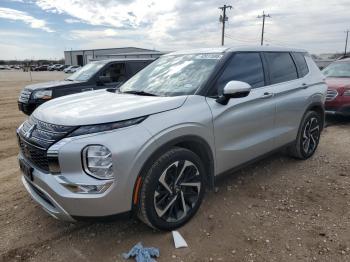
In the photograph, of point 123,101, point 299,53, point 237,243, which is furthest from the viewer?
point 299,53

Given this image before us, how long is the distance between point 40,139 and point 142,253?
1.32 meters

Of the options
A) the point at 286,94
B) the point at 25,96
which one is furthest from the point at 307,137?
the point at 25,96

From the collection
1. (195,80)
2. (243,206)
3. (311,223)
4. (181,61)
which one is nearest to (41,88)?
(181,61)

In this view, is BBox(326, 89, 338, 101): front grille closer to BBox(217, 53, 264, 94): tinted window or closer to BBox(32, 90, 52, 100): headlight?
BBox(217, 53, 264, 94): tinted window

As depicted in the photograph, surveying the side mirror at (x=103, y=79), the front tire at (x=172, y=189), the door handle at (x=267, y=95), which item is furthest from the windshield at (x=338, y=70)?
the front tire at (x=172, y=189)

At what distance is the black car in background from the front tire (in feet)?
14.6

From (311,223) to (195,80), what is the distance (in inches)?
75.8

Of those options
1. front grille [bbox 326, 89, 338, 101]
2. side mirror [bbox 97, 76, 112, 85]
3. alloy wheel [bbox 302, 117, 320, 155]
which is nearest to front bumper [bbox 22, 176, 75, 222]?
alloy wheel [bbox 302, 117, 320, 155]

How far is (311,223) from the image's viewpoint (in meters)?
3.34

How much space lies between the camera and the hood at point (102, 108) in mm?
2740

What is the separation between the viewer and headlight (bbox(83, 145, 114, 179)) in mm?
2570

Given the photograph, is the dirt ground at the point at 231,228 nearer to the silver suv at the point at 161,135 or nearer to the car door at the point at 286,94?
the silver suv at the point at 161,135

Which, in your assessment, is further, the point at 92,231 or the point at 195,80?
the point at 195,80

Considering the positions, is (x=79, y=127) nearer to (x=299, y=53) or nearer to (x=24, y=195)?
(x=24, y=195)
